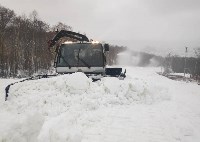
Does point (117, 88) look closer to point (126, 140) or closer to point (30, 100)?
point (30, 100)

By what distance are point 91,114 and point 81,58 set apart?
4546mm

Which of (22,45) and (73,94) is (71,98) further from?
(22,45)

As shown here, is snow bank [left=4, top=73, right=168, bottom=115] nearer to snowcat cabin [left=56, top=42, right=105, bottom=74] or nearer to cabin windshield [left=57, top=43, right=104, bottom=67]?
snowcat cabin [left=56, top=42, right=105, bottom=74]

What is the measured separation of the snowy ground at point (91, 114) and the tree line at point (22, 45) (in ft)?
134

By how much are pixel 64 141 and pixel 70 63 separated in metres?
7.42

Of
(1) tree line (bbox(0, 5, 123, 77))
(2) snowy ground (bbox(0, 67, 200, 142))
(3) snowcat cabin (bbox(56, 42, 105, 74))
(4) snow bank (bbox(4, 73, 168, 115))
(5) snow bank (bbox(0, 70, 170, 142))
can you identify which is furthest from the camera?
(1) tree line (bbox(0, 5, 123, 77))

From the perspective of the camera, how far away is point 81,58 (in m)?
11.7

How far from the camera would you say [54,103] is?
26.1ft

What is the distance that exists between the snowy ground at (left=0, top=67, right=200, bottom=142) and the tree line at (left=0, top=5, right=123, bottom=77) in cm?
4086

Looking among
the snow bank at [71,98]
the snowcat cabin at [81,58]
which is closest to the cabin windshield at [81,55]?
the snowcat cabin at [81,58]

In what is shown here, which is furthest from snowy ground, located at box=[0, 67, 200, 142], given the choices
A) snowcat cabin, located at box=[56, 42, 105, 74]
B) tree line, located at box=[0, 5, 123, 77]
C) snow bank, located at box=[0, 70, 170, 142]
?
tree line, located at box=[0, 5, 123, 77]

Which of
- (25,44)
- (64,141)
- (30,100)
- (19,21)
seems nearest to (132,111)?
(30,100)

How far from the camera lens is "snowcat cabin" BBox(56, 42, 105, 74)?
11.6 meters

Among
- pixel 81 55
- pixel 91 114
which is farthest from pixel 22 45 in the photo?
pixel 91 114
